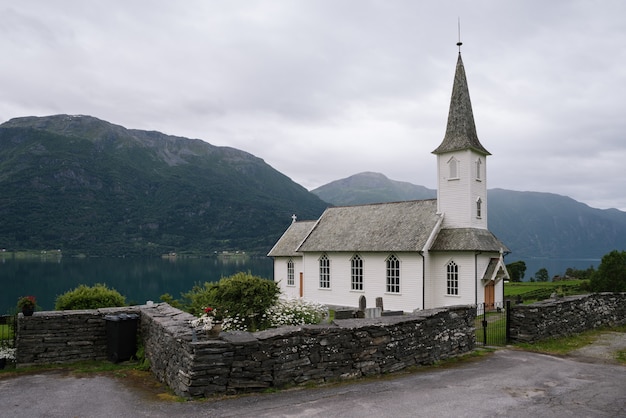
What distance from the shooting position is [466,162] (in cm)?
3072

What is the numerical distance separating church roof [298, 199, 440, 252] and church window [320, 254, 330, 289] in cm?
82

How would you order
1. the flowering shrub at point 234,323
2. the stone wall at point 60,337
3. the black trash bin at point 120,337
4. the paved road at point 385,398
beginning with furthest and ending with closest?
the flowering shrub at point 234,323, the black trash bin at point 120,337, the stone wall at point 60,337, the paved road at point 385,398

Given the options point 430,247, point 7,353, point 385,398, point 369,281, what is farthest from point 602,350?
point 369,281

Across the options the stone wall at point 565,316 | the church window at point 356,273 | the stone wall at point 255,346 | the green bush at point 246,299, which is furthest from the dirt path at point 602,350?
the church window at point 356,273

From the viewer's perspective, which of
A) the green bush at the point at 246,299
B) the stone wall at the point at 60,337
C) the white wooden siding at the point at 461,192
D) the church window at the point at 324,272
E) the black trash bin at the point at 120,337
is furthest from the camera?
the church window at the point at 324,272

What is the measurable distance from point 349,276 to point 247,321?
60.1ft

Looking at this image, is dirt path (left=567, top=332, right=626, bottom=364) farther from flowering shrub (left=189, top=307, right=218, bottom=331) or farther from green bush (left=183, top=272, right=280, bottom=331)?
flowering shrub (left=189, top=307, right=218, bottom=331)

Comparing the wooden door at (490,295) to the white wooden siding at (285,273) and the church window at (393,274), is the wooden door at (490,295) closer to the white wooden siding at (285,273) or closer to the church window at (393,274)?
the church window at (393,274)

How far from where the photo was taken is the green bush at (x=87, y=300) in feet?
53.2

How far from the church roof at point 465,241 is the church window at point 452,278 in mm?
1167

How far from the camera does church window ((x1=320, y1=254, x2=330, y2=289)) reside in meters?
34.9

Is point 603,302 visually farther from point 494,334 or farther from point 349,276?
point 349,276

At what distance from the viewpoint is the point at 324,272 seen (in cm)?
3519

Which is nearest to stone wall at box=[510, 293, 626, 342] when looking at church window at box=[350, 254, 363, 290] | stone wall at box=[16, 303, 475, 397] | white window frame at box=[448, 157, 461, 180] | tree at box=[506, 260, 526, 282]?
stone wall at box=[16, 303, 475, 397]
